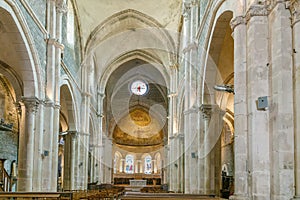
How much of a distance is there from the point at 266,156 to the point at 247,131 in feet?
2.85

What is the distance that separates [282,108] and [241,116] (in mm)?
1451

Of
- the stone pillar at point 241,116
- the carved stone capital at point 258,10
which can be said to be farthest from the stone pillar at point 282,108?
the stone pillar at point 241,116

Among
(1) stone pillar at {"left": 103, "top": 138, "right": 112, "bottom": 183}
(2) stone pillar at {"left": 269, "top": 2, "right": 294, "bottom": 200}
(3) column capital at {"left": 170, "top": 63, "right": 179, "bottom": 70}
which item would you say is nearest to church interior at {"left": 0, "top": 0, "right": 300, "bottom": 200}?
(2) stone pillar at {"left": 269, "top": 2, "right": 294, "bottom": 200}

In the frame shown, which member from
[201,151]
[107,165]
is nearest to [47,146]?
[201,151]

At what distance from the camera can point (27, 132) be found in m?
18.9

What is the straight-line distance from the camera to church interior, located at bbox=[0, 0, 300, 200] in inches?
419

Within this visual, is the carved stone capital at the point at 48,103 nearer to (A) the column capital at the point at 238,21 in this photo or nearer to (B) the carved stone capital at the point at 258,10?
(A) the column capital at the point at 238,21

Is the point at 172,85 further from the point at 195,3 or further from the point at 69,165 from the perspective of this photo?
the point at 195,3

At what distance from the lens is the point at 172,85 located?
117 feet

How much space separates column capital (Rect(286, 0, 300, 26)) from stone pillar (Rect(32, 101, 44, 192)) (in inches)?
485

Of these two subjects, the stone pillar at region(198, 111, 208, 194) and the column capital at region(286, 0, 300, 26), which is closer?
the column capital at region(286, 0, 300, 26)

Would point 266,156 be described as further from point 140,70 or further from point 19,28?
point 140,70

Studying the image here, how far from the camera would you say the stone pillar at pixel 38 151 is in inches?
755

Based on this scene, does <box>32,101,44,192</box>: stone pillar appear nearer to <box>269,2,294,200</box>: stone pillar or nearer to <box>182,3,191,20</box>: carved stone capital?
<box>182,3,191,20</box>: carved stone capital
